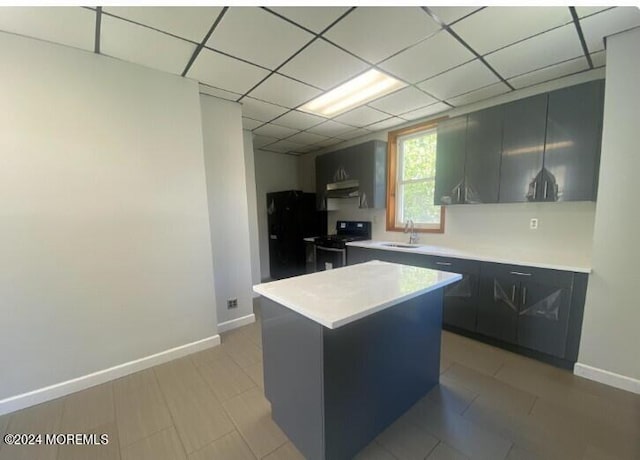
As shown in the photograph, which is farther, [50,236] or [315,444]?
[50,236]

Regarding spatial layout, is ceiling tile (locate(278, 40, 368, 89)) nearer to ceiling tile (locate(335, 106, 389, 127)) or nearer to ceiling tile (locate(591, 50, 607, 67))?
ceiling tile (locate(335, 106, 389, 127))

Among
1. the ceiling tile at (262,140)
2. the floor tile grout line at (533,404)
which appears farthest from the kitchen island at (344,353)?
the ceiling tile at (262,140)

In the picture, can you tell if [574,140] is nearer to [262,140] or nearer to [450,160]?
[450,160]

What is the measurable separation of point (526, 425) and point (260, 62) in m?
3.14

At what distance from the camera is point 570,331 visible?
204 centimetres

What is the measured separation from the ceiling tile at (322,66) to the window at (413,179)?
1610 millimetres

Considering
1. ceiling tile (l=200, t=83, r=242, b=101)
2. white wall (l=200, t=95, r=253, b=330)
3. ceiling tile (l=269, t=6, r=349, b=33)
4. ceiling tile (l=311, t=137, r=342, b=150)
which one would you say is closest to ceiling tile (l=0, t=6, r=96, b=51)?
ceiling tile (l=200, t=83, r=242, b=101)

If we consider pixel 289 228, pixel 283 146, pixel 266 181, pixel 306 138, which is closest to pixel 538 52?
pixel 306 138

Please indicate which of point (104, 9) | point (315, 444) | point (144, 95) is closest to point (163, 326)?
point (315, 444)

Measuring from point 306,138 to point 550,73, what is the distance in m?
2.96

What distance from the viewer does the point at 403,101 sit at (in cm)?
275

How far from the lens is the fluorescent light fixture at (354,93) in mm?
2314
